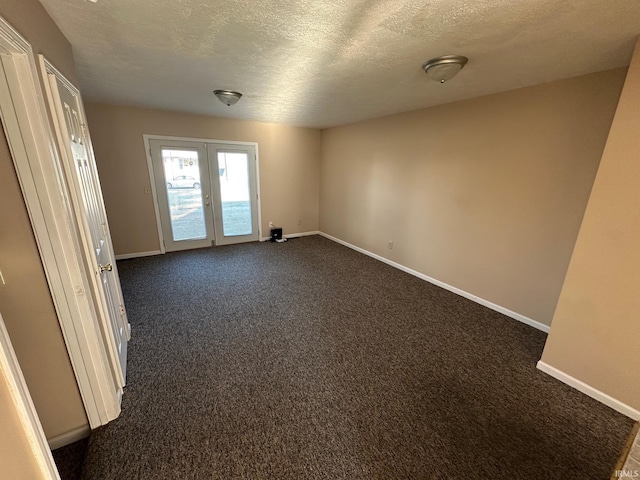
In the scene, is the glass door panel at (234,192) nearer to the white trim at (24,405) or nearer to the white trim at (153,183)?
the white trim at (153,183)

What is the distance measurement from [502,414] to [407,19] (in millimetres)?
2571

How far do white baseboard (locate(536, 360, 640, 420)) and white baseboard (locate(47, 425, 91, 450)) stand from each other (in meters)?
3.34

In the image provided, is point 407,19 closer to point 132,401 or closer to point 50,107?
point 50,107

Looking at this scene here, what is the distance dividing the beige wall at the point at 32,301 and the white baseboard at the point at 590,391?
3367 millimetres

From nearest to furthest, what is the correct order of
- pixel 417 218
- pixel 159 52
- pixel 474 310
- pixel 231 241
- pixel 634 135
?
pixel 634 135 → pixel 159 52 → pixel 474 310 → pixel 417 218 → pixel 231 241

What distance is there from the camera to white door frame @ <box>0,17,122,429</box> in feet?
3.57

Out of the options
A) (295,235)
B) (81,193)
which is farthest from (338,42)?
(295,235)

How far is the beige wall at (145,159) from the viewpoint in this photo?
12.4 feet

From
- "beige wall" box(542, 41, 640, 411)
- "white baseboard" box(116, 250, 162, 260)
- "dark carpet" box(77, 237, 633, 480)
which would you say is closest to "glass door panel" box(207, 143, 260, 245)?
"white baseboard" box(116, 250, 162, 260)

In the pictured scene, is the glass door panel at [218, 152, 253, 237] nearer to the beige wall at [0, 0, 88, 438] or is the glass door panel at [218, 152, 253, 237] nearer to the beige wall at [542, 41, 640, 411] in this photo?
the beige wall at [0, 0, 88, 438]

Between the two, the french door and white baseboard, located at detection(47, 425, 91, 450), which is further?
the french door

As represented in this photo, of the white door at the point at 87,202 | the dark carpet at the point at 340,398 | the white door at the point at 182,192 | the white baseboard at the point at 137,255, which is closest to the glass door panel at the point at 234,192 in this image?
the white door at the point at 182,192

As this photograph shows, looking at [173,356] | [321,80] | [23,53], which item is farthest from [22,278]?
[321,80]

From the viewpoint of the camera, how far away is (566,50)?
1.73 m
